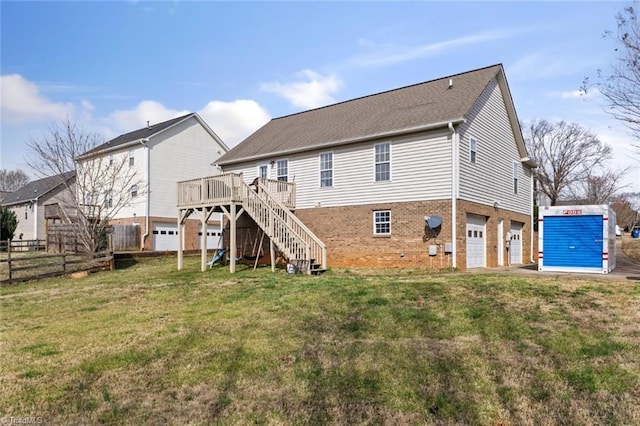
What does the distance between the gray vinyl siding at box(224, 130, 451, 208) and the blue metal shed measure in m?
3.43

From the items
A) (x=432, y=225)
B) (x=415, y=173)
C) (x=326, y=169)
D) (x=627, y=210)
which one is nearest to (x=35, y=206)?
(x=326, y=169)

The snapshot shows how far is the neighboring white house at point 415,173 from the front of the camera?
51.6 ft

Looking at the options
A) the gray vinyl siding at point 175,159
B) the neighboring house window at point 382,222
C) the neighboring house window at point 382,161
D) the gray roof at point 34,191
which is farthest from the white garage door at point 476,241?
the gray roof at point 34,191

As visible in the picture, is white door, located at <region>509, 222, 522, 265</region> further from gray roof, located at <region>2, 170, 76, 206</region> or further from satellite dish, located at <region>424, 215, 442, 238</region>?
gray roof, located at <region>2, 170, 76, 206</region>

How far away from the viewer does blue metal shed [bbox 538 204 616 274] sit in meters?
13.8

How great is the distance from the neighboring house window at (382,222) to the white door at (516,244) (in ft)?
23.6

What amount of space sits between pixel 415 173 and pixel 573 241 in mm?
5591

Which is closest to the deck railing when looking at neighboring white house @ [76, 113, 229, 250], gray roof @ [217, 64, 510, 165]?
gray roof @ [217, 64, 510, 165]

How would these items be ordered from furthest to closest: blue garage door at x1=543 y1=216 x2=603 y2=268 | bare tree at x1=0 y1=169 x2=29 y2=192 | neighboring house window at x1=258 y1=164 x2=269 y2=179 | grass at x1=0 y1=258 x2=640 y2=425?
bare tree at x1=0 y1=169 x2=29 y2=192 → neighboring house window at x1=258 y1=164 x2=269 y2=179 → blue garage door at x1=543 y1=216 x2=603 y2=268 → grass at x1=0 y1=258 x2=640 y2=425

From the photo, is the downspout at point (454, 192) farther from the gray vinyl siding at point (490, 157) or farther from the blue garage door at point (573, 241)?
Result: the blue garage door at point (573, 241)

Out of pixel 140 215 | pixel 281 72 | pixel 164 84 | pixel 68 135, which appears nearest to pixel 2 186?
pixel 140 215

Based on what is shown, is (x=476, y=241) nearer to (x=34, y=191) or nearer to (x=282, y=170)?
(x=282, y=170)

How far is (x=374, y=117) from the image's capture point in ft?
61.9

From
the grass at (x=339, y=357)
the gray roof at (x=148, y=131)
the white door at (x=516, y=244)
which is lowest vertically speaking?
the grass at (x=339, y=357)
